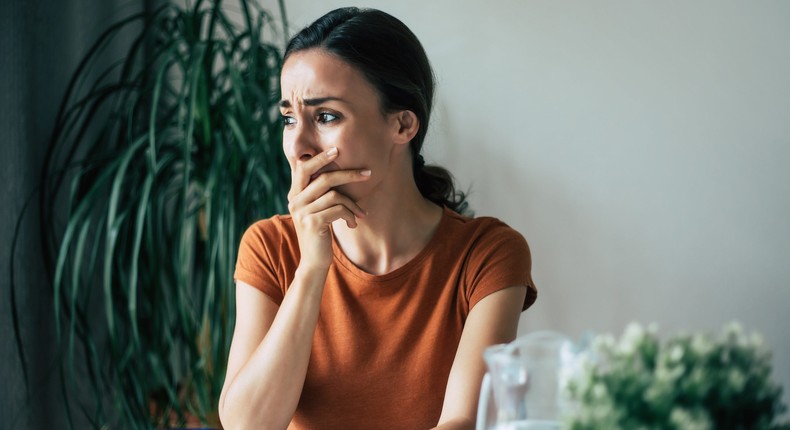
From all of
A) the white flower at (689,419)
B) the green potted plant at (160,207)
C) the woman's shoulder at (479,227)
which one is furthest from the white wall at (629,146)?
the white flower at (689,419)

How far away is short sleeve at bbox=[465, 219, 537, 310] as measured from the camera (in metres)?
1.41

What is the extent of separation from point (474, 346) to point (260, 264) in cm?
43

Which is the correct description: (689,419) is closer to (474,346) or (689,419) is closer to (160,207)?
(474,346)

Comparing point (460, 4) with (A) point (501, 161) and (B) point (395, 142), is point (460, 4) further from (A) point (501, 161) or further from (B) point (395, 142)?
(B) point (395, 142)

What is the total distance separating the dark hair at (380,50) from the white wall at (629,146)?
778 mm

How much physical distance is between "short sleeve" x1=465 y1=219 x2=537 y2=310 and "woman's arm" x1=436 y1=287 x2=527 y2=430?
17mm

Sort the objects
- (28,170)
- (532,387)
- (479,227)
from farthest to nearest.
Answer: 1. (28,170)
2. (479,227)
3. (532,387)

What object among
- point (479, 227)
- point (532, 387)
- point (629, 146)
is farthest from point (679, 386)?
point (629, 146)

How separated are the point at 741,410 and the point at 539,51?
5.49 feet

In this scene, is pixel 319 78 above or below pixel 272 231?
above

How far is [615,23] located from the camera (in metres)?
2.13

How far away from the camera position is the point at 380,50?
4.61ft

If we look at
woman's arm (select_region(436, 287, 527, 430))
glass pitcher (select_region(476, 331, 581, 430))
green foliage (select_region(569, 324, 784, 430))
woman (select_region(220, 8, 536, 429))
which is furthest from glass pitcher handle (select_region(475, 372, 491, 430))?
woman (select_region(220, 8, 536, 429))

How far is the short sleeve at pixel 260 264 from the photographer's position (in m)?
1.46
